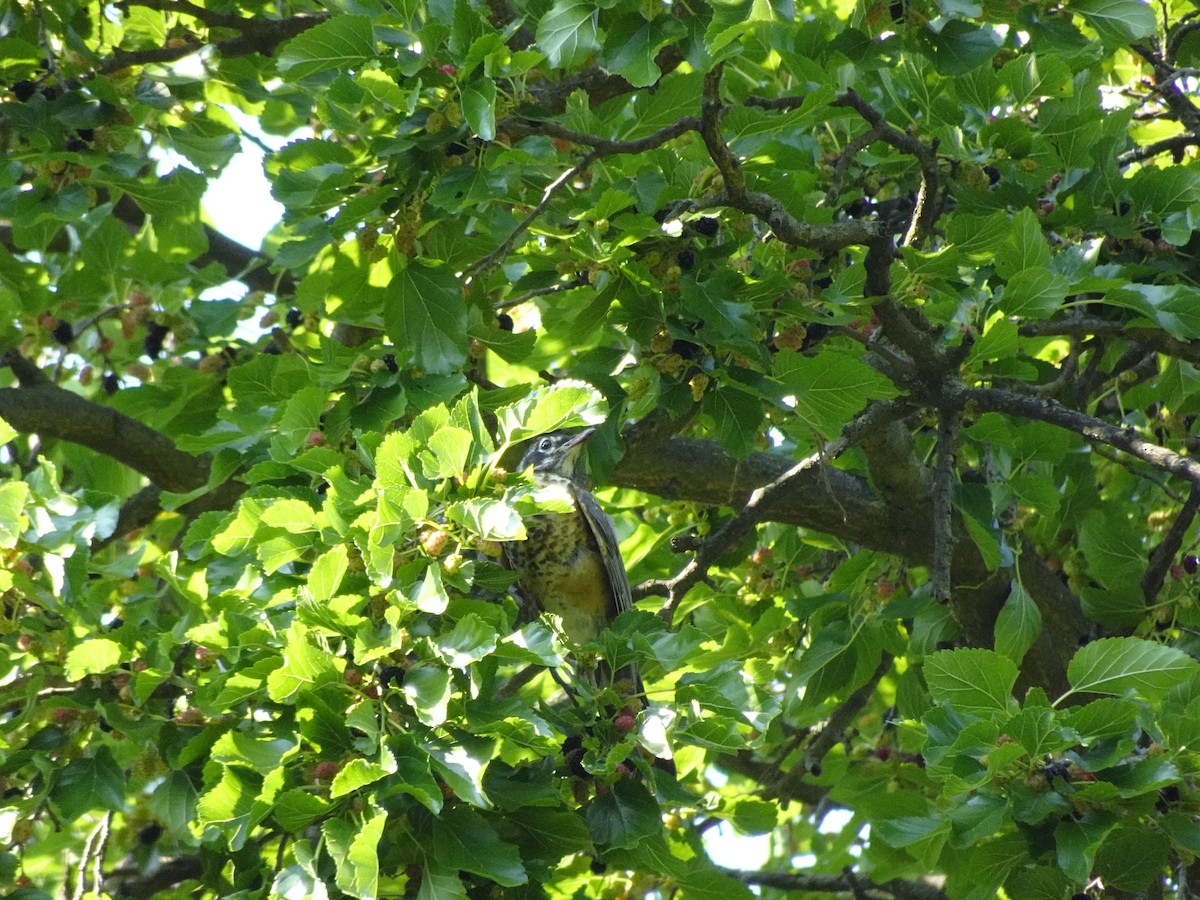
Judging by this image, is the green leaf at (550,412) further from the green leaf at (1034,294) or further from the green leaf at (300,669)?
the green leaf at (1034,294)

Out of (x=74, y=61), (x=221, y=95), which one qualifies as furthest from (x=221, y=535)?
(x=221, y=95)

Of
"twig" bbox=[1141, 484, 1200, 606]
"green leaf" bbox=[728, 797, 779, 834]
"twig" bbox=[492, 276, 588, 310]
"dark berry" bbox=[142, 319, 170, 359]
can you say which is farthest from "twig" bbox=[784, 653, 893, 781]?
"dark berry" bbox=[142, 319, 170, 359]

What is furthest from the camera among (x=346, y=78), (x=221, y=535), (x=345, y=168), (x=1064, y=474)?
(x=1064, y=474)

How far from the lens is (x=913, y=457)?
436 centimetres

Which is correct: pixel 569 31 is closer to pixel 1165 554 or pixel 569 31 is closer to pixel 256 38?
pixel 256 38

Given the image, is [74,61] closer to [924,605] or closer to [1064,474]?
[924,605]

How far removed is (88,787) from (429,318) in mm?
1363

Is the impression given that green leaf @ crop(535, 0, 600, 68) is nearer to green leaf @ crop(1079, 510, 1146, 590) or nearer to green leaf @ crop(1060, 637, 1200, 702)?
green leaf @ crop(1060, 637, 1200, 702)

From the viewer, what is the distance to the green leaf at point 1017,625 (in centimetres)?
401

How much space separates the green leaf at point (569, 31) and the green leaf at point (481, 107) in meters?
0.23

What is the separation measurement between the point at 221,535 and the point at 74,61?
6.57 feet

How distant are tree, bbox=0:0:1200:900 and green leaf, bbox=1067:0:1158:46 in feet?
0.04

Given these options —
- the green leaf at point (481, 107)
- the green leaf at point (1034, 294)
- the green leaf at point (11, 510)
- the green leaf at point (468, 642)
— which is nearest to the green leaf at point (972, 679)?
the green leaf at point (1034, 294)

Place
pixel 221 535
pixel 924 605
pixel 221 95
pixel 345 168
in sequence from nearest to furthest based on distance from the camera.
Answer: pixel 221 535
pixel 345 168
pixel 924 605
pixel 221 95
